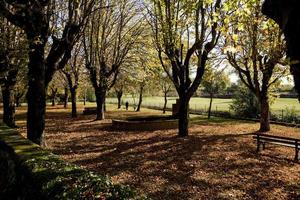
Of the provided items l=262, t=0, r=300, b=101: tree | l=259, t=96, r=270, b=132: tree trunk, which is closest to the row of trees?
l=259, t=96, r=270, b=132: tree trunk

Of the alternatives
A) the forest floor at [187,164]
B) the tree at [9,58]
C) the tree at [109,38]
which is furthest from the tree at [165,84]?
the tree at [9,58]

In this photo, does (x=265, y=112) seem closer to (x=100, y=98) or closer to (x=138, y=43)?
(x=138, y=43)

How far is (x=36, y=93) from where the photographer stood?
12.6m

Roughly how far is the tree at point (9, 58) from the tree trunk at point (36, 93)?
1.21 m

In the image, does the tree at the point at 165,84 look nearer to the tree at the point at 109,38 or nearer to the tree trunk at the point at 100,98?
the tree at the point at 109,38

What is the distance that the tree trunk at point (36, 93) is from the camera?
40.7 ft

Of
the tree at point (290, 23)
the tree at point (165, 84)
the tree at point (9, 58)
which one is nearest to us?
the tree at point (290, 23)

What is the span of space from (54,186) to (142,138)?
46.3 feet

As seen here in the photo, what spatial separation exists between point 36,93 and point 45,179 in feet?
25.7

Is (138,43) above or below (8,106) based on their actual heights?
above

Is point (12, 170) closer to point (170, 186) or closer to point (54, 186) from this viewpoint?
point (54, 186)

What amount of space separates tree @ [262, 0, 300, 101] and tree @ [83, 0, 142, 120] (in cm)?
2482

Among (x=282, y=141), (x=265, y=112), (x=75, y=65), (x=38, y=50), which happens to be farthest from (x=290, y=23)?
(x=75, y=65)

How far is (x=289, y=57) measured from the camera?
293cm
